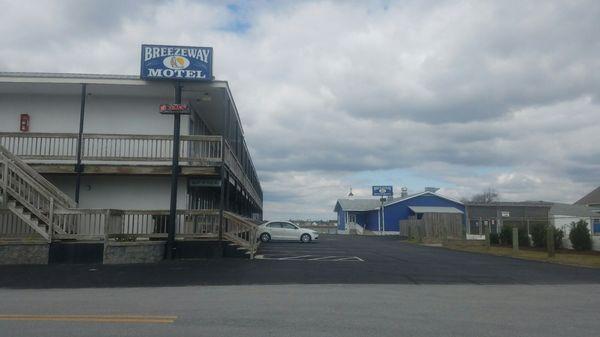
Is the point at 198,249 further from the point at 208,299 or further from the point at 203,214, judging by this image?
the point at 208,299

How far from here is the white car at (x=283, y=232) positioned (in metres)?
33.4

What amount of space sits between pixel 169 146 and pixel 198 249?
12.6ft

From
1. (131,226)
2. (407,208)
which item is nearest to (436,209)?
(407,208)

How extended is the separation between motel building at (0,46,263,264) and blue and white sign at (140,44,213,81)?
4 cm

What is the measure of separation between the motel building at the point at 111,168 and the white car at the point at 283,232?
11.2 m

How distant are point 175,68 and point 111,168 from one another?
4093mm

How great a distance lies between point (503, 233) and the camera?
1217 inches

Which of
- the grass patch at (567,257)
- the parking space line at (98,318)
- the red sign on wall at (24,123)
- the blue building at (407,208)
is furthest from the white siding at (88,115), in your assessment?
the blue building at (407,208)

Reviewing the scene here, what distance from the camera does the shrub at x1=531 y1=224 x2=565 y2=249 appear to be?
25.9m

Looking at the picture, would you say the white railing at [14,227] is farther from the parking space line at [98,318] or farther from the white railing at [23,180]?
the parking space line at [98,318]

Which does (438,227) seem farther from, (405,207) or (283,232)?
(405,207)

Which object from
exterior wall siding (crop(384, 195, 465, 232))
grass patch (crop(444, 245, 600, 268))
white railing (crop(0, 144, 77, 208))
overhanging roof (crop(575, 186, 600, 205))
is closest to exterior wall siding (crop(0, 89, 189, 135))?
white railing (crop(0, 144, 77, 208))

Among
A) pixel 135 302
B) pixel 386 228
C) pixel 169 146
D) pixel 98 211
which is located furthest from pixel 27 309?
pixel 386 228

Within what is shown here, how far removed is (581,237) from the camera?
960 inches
